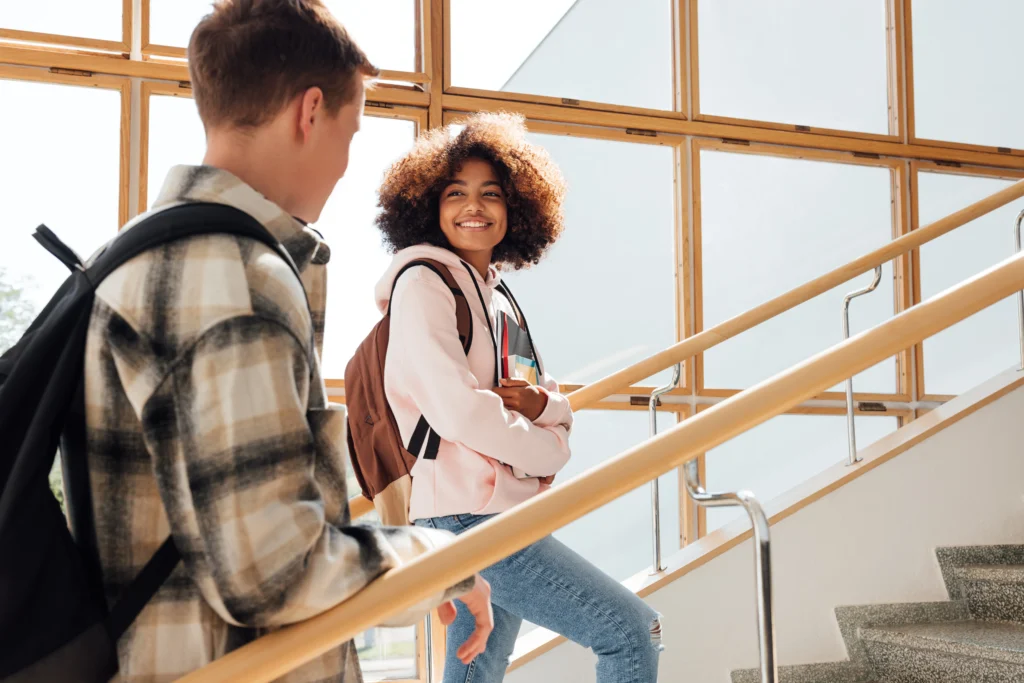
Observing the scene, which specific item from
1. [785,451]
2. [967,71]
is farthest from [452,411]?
[967,71]

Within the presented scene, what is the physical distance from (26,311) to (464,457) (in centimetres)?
244

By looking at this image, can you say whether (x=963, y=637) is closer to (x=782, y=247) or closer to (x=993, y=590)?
(x=993, y=590)

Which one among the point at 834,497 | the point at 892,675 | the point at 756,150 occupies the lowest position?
the point at 892,675

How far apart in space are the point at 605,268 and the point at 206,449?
3.72 meters

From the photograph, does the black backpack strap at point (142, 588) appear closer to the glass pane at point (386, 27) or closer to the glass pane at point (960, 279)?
the glass pane at point (386, 27)

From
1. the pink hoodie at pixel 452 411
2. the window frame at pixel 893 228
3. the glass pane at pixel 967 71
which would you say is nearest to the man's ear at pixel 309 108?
the pink hoodie at pixel 452 411

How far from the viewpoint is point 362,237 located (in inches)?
159

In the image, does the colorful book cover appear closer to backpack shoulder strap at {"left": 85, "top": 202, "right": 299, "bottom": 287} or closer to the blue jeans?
the blue jeans

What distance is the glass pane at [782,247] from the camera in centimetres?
469

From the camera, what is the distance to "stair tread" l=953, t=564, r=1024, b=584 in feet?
9.80

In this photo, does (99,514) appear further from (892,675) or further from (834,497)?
(834,497)

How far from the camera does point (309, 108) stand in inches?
40.4

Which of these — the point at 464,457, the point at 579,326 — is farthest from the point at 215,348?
the point at 579,326

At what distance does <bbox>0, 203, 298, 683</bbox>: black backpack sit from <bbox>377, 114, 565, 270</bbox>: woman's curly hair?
129 centimetres
